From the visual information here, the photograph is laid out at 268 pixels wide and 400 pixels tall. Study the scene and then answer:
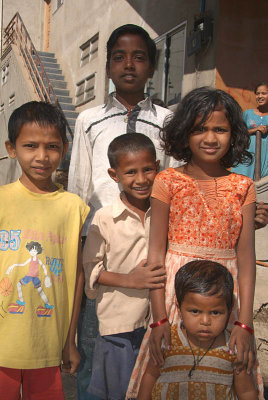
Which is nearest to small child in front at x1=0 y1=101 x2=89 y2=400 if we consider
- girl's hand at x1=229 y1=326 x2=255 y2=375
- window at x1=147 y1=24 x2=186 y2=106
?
girl's hand at x1=229 y1=326 x2=255 y2=375

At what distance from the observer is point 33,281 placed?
5.97ft

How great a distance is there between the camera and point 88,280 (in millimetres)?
2035

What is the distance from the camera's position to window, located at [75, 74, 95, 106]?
38.1ft

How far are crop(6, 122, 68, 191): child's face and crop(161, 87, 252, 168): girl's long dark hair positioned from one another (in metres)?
0.51

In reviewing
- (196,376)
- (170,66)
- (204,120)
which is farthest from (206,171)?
(170,66)

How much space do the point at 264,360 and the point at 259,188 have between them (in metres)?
1.86

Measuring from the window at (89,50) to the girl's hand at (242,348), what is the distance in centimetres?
1083

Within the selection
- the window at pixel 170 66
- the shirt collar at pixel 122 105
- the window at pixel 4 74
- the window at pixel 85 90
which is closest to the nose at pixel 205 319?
the shirt collar at pixel 122 105

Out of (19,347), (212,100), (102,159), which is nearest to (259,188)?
(102,159)

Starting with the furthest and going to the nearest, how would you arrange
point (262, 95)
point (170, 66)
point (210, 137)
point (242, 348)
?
point (170, 66) → point (262, 95) → point (210, 137) → point (242, 348)

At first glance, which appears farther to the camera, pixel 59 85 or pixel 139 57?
pixel 59 85

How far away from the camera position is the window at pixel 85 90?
11.6m

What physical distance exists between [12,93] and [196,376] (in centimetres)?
1184

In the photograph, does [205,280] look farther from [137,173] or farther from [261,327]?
[261,327]
